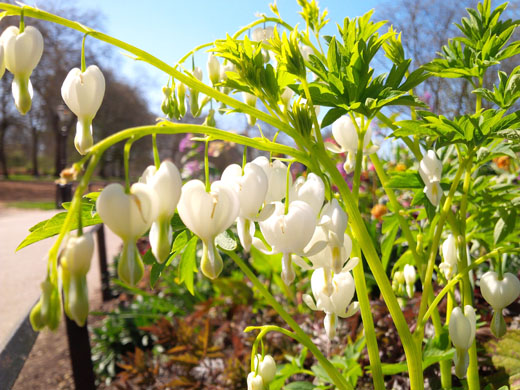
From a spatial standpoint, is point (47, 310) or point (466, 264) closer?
point (47, 310)

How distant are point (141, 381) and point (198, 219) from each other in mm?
1728

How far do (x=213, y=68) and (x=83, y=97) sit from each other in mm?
384

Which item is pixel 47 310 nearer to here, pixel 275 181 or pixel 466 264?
pixel 275 181

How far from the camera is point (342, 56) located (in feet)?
2.45

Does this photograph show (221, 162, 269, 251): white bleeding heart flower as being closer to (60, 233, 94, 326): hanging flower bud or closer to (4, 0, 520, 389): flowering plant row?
(4, 0, 520, 389): flowering plant row

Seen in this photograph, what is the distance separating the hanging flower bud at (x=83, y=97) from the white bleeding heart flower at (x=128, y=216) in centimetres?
20

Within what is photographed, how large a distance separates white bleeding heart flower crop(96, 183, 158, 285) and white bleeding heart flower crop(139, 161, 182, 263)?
14mm

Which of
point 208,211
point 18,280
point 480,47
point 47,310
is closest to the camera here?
point 47,310

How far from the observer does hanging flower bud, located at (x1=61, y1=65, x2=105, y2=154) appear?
663 mm

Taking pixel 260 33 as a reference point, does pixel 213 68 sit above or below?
below

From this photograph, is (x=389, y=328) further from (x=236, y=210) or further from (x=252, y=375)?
(x=236, y=210)

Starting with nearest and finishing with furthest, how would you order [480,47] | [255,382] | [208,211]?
[208,211], [255,382], [480,47]

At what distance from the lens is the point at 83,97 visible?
0.67 meters

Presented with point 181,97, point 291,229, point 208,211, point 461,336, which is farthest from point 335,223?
point 181,97
